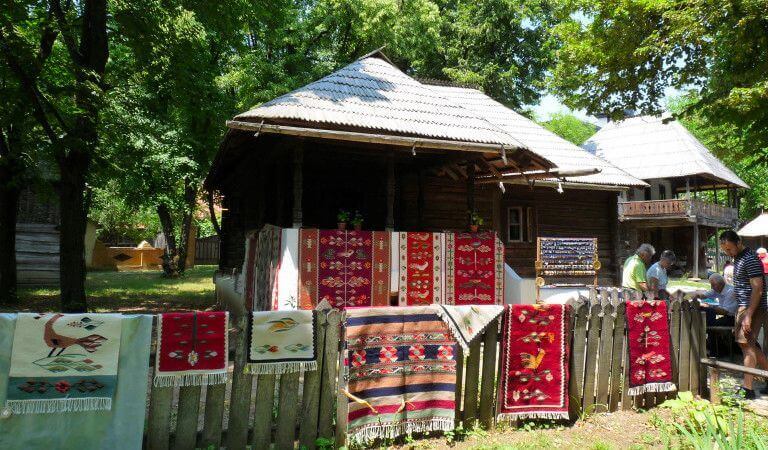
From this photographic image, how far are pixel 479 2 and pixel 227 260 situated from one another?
60.4 ft

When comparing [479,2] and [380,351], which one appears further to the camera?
[479,2]

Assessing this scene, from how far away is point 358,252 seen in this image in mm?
8648

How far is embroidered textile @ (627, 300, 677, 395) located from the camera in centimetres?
514

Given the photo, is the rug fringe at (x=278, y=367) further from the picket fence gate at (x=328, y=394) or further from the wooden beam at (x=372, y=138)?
the wooden beam at (x=372, y=138)

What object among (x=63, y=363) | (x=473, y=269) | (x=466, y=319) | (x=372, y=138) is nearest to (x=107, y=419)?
(x=63, y=363)

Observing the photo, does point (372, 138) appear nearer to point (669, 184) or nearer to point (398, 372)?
point (398, 372)

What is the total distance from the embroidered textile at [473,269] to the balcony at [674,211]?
72.3ft

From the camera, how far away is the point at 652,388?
17.2 ft

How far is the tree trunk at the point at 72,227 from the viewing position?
32.6ft

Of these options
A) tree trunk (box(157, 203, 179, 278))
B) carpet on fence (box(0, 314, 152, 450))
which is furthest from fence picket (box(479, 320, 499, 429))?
tree trunk (box(157, 203, 179, 278))

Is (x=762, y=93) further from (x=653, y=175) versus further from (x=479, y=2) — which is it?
(x=653, y=175)

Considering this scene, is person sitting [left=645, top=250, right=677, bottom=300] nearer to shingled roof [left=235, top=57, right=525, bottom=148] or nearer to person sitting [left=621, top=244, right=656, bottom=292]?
person sitting [left=621, top=244, right=656, bottom=292]

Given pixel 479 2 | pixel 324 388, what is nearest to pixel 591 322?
pixel 324 388

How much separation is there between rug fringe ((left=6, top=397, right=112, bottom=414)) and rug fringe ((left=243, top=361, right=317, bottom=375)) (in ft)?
3.25
